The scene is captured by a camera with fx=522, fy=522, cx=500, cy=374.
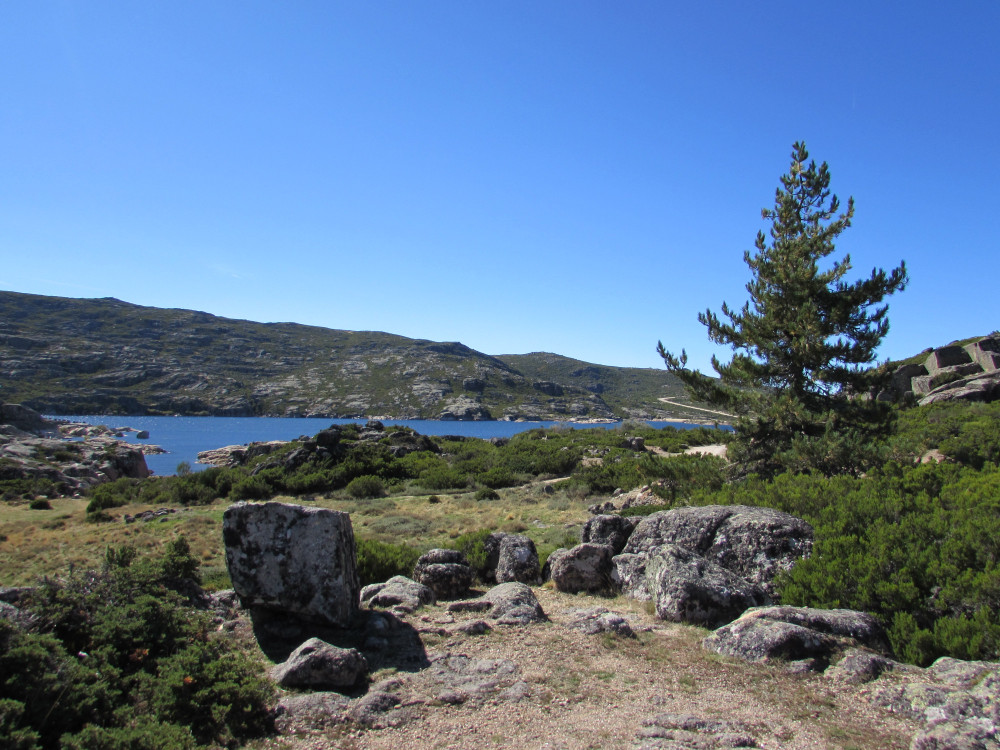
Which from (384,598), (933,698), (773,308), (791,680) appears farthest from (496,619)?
(773,308)

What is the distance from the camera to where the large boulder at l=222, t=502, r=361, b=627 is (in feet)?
23.3

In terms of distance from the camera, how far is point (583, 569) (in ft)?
32.1

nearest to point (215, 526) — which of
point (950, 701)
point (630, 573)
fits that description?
point (630, 573)

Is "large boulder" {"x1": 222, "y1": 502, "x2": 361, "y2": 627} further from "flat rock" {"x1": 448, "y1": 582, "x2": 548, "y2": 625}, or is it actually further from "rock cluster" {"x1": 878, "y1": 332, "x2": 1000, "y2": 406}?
"rock cluster" {"x1": 878, "y1": 332, "x2": 1000, "y2": 406}

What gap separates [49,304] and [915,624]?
743 feet

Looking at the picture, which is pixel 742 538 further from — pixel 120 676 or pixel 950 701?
pixel 120 676

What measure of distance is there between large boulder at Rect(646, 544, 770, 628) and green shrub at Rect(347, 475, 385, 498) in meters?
24.2

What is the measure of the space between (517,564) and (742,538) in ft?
13.9

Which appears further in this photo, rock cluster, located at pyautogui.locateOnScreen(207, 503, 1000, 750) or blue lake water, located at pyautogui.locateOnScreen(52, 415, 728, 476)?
blue lake water, located at pyautogui.locateOnScreen(52, 415, 728, 476)

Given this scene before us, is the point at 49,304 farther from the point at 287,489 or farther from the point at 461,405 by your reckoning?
the point at 287,489

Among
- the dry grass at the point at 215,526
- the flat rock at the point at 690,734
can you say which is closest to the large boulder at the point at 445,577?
the dry grass at the point at 215,526

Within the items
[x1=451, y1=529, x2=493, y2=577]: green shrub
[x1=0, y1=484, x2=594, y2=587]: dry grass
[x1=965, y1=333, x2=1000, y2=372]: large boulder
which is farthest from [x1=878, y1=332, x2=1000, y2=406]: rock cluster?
[x1=451, y1=529, x2=493, y2=577]: green shrub

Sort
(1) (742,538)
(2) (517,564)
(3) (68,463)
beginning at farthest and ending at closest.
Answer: (3) (68,463), (2) (517,564), (1) (742,538)

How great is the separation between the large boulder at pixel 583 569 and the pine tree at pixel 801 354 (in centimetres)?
746
